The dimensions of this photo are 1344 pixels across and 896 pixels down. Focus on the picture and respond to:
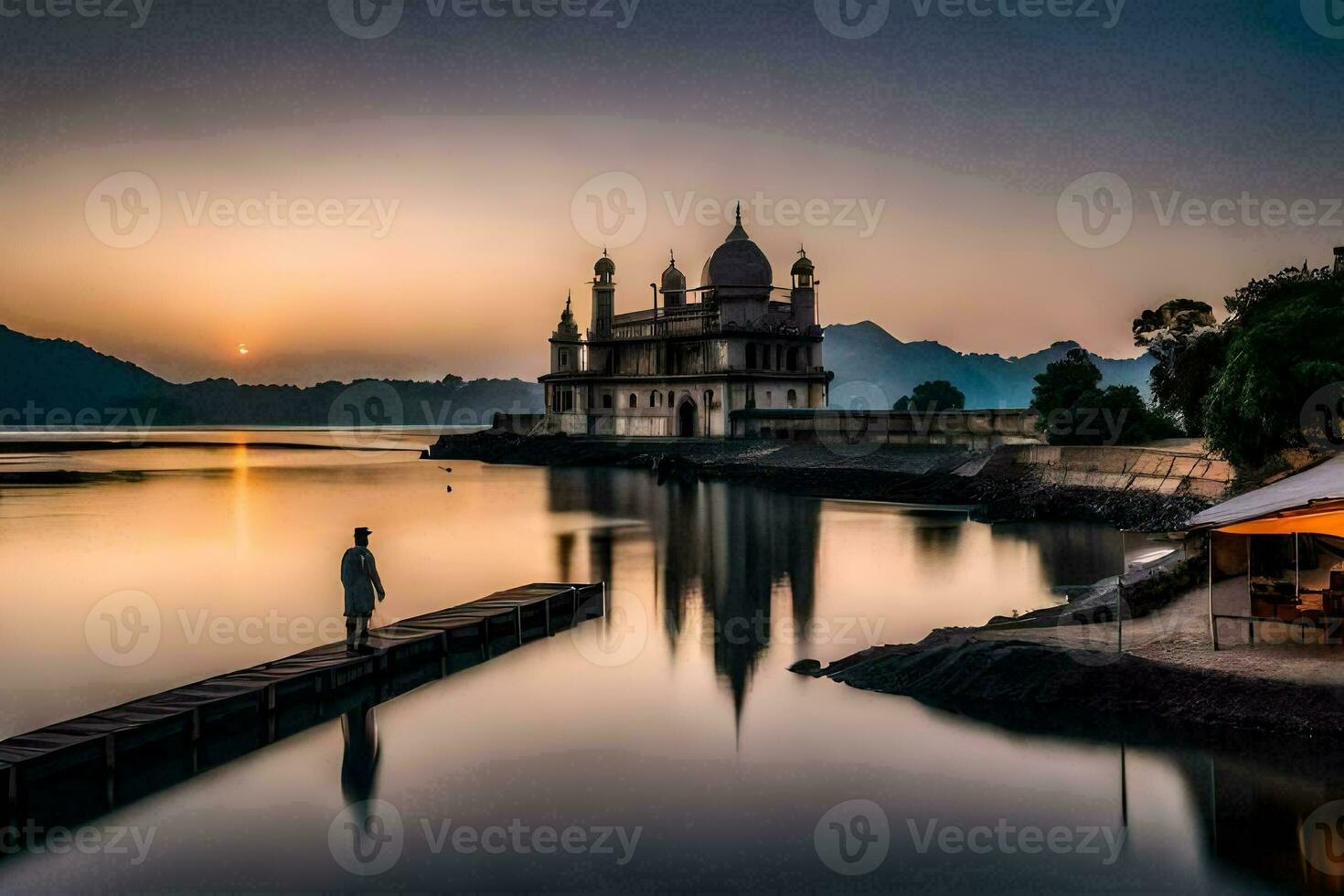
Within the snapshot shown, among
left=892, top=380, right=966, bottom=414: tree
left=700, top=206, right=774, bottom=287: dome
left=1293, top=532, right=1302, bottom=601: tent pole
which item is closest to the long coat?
left=1293, top=532, right=1302, bottom=601: tent pole

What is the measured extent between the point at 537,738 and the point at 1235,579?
1119cm

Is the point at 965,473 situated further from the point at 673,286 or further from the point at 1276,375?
the point at 673,286

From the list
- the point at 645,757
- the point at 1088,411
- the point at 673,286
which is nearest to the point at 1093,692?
the point at 645,757

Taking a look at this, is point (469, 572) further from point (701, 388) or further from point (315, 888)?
point (701, 388)

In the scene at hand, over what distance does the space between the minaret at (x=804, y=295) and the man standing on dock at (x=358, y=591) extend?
64402 mm

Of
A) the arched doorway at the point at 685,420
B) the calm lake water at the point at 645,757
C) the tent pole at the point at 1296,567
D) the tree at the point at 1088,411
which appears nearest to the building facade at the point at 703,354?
the arched doorway at the point at 685,420

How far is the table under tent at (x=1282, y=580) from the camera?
13359mm

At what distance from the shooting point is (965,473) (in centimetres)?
4897

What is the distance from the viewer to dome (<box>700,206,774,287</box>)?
76938mm

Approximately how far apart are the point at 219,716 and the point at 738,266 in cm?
6690

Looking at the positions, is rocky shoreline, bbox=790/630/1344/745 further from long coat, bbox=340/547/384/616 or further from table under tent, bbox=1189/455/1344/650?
long coat, bbox=340/547/384/616

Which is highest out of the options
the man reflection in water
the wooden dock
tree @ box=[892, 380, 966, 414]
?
tree @ box=[892, 380, 966, 414]

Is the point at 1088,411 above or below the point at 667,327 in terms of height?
below

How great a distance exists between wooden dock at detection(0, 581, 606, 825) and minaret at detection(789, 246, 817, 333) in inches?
2424
